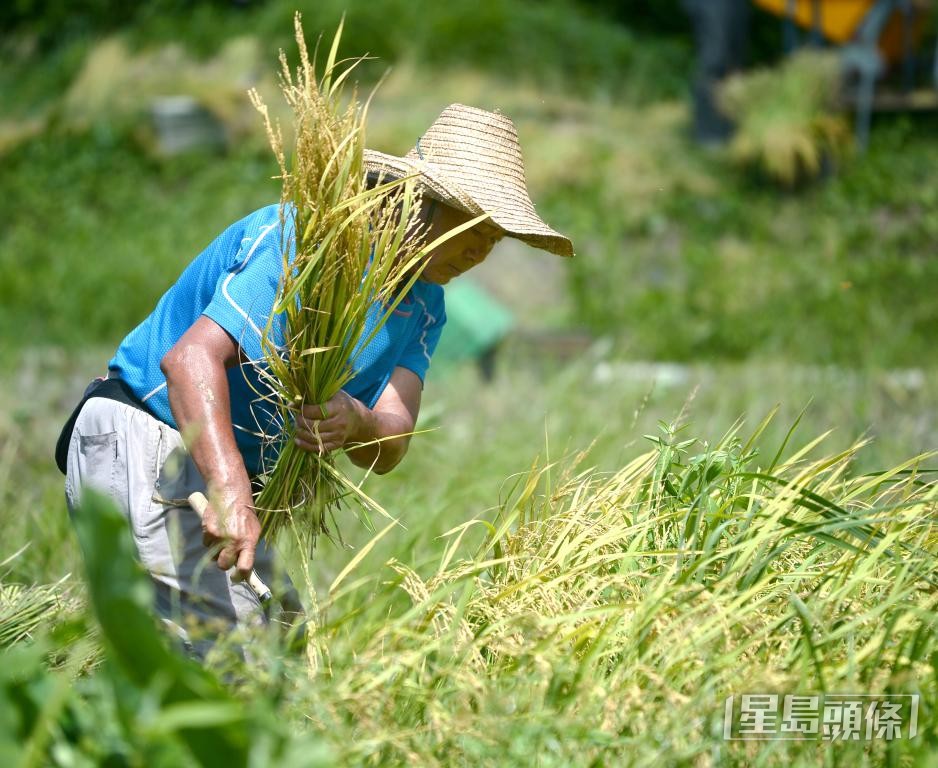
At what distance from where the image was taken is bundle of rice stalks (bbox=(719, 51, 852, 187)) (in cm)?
902

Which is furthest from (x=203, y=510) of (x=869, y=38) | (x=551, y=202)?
(x=869, y=38)

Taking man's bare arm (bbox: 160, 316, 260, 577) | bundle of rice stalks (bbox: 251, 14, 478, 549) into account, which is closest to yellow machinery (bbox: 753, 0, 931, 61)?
bundle of rice stalks (bbox: 251, 14, 478, 549)

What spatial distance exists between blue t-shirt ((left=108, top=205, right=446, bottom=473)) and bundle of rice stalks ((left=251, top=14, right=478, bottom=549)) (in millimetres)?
44

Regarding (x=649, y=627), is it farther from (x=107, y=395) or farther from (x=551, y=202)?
(x=551, y=202)

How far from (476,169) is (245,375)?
2.23 feet

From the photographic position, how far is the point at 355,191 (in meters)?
2.32

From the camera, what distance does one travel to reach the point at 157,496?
8.20 feet

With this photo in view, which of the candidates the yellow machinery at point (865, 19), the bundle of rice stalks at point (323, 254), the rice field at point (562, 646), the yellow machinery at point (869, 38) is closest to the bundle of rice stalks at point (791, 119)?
the yellow machinery at point (869, 38)

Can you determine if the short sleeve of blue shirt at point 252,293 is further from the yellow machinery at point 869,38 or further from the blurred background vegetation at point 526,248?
the yellow machinery at point 869,38

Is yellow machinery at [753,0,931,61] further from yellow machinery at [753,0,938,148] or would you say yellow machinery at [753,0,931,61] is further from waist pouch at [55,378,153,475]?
waist pouch at [55,378,153,475]

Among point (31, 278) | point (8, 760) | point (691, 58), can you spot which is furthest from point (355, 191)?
point (691, 58)

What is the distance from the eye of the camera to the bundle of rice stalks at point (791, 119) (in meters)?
9.02

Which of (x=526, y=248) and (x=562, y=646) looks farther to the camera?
(x=526, y=248)

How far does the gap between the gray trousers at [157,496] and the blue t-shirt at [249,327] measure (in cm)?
7
